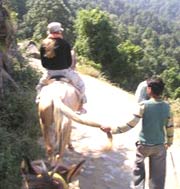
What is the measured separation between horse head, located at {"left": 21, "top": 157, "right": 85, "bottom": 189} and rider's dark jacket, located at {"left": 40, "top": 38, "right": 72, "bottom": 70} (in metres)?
2.86

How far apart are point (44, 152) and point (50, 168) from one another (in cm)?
348

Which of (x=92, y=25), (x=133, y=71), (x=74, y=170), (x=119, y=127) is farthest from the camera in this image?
(x=133, y=71)

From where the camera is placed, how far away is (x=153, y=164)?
21.7 ft

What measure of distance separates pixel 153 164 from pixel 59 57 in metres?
2.12

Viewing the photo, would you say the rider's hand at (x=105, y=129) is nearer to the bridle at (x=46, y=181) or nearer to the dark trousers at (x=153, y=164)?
the bridle at (x=46, y=181)

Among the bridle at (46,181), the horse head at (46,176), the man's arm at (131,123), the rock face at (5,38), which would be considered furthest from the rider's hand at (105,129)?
the rock face at (5,38)

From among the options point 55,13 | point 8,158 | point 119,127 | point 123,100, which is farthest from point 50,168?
point 55,13

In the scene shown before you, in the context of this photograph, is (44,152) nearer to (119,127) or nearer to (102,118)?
(119,127)

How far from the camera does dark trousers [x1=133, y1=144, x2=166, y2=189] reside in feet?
21.2

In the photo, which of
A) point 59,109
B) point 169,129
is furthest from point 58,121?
point 169,129

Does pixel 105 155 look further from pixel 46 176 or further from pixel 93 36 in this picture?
pixel 93 36

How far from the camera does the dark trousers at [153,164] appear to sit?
6.47 m

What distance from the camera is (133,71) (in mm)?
38406

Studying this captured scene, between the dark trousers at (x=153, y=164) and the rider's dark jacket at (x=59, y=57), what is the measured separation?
1.73 m
